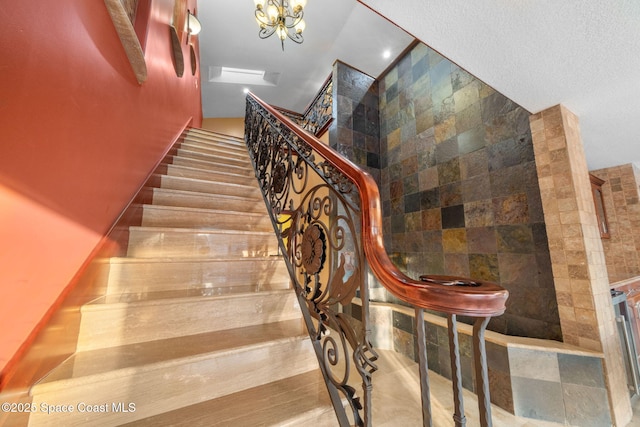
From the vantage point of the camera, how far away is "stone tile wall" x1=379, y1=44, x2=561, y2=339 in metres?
2.01

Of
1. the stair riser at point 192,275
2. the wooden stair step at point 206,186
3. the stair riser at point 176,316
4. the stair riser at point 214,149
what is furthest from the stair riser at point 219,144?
the stair riser at point 176,316

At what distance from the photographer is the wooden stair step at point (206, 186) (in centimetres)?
196

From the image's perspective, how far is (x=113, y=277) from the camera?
1.15m

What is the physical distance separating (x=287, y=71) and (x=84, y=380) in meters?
5.57

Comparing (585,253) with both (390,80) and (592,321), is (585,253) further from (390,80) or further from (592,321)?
(390,80)

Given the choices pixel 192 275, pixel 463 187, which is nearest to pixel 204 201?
pixel 192 275

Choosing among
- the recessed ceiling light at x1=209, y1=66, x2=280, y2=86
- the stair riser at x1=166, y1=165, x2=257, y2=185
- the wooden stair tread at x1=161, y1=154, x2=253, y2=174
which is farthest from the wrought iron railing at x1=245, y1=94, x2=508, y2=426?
the recessed ceiling light at x1=209, y1=66, x2=280, y2=86

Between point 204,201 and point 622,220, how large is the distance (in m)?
5.90

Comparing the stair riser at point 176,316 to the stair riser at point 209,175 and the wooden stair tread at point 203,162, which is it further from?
the wooden stair tread at point 203,162

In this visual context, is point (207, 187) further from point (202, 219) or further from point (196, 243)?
point (196, 243)

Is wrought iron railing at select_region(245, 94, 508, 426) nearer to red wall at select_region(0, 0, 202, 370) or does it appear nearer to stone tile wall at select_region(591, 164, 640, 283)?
red wall at select_region(0, 0, 202, 370)

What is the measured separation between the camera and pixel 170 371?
0.84 meters

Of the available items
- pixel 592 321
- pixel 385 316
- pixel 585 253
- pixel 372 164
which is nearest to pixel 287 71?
pixel 372 164

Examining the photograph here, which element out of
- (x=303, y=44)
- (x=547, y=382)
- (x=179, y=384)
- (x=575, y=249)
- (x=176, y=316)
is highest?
(x=303, y=44)
